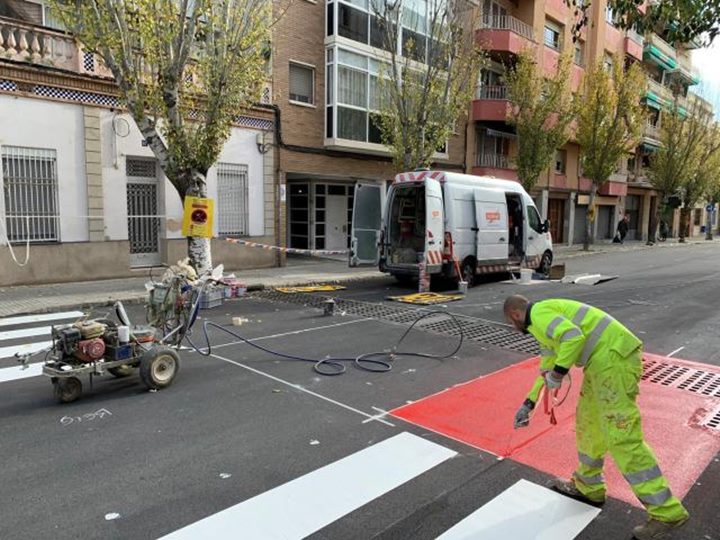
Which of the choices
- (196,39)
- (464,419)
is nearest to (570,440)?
(464,419)

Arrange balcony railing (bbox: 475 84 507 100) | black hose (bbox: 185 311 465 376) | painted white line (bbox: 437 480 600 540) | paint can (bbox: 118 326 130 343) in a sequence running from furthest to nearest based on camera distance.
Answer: balcony railing (bbox: 475 84 507 100)
black hose (bbox: 185 311 465 376)
paint can (bbox: 118 326 130 343)
painted white line (bbox: 437 480 600 540)

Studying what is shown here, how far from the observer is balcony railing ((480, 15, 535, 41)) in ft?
84.4

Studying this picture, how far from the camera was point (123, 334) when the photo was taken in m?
5.52

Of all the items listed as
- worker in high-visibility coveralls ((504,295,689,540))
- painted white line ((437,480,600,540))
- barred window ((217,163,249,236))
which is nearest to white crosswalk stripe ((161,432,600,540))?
painted white line ((437,480,600,540))

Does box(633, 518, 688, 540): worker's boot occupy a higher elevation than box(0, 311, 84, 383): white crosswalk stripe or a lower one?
higher

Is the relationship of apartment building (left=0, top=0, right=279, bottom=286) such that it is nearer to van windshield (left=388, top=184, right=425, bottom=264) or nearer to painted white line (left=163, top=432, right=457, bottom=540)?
van windshield (left=388, top=184, right=425, bottom=264)

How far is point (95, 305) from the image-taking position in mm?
10633

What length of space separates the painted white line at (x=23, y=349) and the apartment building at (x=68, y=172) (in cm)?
548

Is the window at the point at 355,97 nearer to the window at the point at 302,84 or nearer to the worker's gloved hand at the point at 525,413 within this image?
the window at the point at 302,84

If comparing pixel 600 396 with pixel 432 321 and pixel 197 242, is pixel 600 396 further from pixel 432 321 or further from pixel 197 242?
pixel 197 242

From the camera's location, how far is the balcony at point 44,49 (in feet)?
39.1

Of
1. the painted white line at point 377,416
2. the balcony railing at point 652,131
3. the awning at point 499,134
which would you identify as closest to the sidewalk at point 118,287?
the painted white line at point 377,416

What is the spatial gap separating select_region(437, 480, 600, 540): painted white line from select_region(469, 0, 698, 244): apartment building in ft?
59.9

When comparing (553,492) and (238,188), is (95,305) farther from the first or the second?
(553,492)
